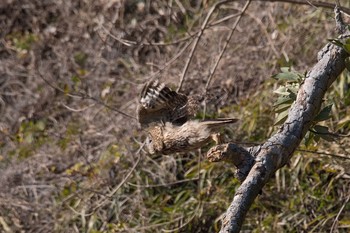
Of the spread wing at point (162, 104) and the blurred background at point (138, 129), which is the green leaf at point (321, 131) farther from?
the blurred background at point (138, 129)

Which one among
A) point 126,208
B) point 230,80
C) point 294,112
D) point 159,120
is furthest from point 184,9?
point 294,112

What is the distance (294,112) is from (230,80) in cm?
280

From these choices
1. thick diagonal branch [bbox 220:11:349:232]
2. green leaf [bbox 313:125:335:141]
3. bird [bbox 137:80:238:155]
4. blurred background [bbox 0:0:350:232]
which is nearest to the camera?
thick diagonal branch [bbox 220:11:349:232]

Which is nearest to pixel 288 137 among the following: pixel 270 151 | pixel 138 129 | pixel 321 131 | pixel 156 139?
pixel 270 151

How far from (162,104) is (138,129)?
2.09 metres

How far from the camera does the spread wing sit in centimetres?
265

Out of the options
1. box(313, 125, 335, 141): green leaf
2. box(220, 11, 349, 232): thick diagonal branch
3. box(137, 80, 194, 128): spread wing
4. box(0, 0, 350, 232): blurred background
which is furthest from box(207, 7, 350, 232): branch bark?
box(0, 0, 350, 232): blurred background

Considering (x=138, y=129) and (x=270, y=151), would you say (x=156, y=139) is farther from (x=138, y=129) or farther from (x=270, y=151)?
(x=138, y=129)

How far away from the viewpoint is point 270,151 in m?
2.10

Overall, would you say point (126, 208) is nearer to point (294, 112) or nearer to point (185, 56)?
point (185, 56)

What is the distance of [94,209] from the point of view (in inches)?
165

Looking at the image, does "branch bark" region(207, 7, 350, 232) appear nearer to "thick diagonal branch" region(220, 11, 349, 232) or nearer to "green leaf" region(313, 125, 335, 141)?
"thick diagonal branch" region(220, 11, 349, 232)

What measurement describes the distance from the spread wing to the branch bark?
464 millimetres

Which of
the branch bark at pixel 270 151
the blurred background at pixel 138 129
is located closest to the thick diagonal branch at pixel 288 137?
the branch bark at pixel 270 151
